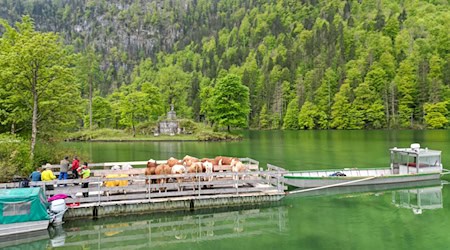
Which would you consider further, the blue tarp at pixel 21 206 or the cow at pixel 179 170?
the cow at pixel 179 170

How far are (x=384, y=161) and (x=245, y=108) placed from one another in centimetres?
4705

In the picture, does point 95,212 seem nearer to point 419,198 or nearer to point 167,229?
point 167,229

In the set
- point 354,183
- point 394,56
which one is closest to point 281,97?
point 394,56

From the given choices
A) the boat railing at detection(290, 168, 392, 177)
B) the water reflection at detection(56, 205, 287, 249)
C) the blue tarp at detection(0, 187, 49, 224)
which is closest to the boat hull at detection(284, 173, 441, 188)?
the boat railing at detection(290, 168, 392, 177)

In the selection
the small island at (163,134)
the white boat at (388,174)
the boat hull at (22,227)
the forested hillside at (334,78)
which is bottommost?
the boat hull at (22,227)

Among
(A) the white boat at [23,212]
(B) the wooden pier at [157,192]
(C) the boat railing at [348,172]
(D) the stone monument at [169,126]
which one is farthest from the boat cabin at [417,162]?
(D) the stone monument at [169,126]

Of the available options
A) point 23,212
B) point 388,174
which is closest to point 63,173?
point 23,212

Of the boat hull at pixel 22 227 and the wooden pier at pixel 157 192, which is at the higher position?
the wooden pier at pixel 157 192

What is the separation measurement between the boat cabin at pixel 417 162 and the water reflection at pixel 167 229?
13.7m

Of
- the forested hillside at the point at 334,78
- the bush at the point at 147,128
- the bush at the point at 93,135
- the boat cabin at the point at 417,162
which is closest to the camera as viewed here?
the boat cabin at the point at 417,162

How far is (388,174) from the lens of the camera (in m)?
29.6

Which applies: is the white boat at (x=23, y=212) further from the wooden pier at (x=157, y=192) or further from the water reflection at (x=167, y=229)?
the wooden pier at (x=157, y=192)

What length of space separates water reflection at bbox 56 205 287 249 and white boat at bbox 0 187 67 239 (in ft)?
3.29

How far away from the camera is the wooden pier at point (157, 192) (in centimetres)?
1922
